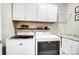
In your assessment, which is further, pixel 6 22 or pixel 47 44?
pixel 47 44

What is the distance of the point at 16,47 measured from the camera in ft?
5.05

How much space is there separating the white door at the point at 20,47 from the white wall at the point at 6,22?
124mm

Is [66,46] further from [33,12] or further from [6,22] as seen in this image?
[6,22]

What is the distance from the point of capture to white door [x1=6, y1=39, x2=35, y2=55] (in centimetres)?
152

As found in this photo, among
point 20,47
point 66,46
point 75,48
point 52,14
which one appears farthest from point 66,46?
point 20,47

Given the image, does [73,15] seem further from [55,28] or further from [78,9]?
[55,28]

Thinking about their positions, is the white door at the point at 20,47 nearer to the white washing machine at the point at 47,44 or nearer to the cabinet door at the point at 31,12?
the white washing machine at the point at 47,44

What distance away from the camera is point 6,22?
1.51m

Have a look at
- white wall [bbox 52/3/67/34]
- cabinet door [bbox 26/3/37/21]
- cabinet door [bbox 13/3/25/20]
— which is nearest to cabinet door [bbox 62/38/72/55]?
white wall [bbox 52/3/67/34]

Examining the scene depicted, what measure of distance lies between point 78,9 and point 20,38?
981 millimetres

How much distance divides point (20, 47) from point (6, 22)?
0.44 metres

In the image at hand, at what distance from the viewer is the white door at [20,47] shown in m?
1.52

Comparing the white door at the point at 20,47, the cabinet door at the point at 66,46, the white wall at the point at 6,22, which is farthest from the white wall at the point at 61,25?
the white wall at the point at 6,22

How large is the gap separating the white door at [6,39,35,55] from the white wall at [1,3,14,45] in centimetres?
12
